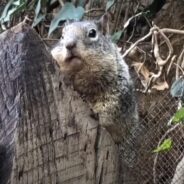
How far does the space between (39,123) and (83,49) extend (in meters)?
1.06

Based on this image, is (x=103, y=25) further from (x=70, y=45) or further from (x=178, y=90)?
(x=70, y=45)

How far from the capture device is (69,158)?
1.07 m

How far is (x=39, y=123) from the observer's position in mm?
1040

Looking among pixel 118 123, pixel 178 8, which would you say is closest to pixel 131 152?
pixel 118 123

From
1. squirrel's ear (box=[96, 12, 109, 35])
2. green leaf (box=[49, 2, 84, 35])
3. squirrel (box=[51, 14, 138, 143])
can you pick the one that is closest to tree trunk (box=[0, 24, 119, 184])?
squirrel (box=[51, 14, 138, 143])

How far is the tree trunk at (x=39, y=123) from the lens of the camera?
→ 102 centimetres

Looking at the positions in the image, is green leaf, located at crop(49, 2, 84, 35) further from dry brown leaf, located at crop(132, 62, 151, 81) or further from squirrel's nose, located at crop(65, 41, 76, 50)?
squirrel's nose, located at crop(65, 41, 76, 50)

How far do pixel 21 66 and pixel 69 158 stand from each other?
0.62 ft

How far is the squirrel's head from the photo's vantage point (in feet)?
6.42

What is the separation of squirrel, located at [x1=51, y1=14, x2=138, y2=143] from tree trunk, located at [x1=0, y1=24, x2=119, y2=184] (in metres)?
0.55

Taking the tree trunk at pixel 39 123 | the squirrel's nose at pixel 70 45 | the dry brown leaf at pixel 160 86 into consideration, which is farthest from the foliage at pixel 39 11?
the tree trunk at pixel 39 123

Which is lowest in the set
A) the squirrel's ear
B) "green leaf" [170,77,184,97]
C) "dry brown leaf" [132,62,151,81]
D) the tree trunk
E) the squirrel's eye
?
"dry brown leaf" [132,62,151,81]

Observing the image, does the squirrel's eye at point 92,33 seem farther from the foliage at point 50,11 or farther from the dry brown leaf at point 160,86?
the dry brown leaf at point 160,86

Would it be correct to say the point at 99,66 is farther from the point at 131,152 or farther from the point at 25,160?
the point at 25,160
